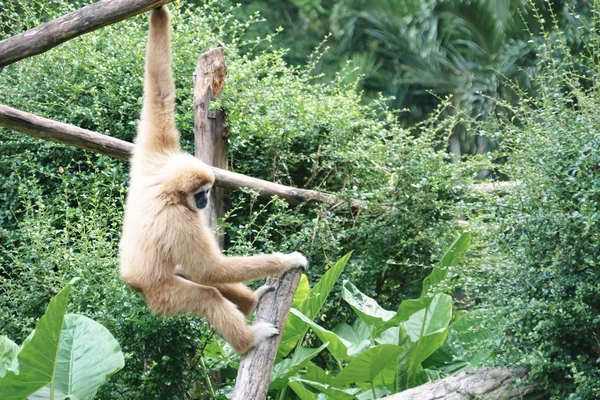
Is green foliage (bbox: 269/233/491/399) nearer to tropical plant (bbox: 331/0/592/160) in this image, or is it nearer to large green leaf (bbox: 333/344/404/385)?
large green leaf (bbox: 333/344/404/385)

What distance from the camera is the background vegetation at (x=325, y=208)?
430 cm

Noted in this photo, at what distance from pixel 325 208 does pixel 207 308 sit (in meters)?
2.28

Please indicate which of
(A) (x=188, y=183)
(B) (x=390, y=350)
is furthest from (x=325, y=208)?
(A) (x=188, y=183)

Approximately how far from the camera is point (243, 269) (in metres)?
4.50

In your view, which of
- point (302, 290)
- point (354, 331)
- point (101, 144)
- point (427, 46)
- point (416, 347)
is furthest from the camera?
point (427, 46)

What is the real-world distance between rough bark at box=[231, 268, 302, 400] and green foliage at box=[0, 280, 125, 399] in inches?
30.4

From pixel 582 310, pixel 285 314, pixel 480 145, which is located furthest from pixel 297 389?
pixel 480 145

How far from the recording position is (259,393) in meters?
4.18

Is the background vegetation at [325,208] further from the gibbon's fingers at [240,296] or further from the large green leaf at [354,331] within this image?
the gibbon's fingers at [240,296]

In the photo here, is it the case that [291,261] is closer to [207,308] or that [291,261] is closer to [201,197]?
[207,308]

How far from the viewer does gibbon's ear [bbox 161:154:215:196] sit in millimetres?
4492

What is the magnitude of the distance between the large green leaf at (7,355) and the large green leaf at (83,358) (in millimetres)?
276

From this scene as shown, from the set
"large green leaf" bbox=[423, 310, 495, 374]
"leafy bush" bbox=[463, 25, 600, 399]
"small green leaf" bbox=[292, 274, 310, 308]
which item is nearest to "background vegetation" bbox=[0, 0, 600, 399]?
"leafy bush" bbox=[463, 25, 600, 399]

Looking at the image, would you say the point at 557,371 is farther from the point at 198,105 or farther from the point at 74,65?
the point at 74,65
